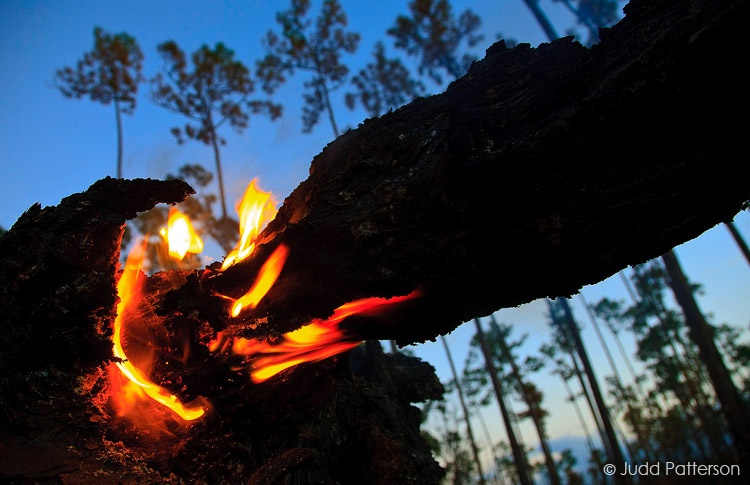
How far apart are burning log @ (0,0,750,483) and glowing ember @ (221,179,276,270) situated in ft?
0.45

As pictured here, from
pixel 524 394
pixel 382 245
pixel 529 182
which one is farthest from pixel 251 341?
pixel 524 394

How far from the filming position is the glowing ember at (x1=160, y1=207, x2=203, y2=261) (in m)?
4.50

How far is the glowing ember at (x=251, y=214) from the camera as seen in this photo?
12.5ft

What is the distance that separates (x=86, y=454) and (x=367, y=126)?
12.5ft

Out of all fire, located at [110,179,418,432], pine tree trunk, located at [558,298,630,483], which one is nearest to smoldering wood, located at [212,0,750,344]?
fire, located at [110,179,418,432]

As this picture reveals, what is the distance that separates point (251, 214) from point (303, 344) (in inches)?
63.3

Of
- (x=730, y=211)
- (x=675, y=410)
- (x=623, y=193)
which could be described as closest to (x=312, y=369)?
(x=623, y=193)

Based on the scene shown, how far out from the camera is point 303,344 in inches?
144

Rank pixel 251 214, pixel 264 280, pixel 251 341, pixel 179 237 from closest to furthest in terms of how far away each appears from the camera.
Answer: pixel 264 280 < pixel 251 341 < pixel 251 214 < pixel 179 237

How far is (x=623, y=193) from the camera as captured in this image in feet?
8.41

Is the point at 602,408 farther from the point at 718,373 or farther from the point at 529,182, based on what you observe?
the point at 529,182

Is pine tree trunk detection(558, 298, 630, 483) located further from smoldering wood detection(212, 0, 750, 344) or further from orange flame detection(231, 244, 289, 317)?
orange flame detection(231, 244, 289, 317)


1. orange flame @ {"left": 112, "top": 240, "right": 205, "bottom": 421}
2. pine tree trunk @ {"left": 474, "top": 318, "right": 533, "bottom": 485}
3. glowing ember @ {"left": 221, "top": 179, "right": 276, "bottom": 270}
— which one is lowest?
pine tree trunk @ {"left": 474, "top": 318, "right": 533, "bottom": 485}

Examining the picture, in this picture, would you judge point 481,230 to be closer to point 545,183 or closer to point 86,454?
point 545,183
